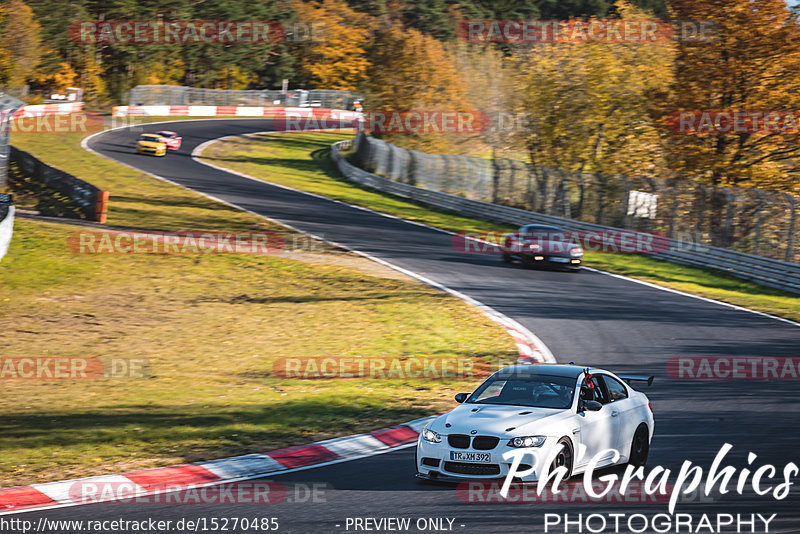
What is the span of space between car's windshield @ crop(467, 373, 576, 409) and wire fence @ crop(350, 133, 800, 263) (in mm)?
20828

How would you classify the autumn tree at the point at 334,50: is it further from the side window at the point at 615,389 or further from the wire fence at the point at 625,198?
the side window at the point at 615,389

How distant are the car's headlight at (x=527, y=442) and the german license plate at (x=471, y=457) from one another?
0.27 m

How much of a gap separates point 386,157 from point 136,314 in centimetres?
3001

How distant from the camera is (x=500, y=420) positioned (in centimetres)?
907

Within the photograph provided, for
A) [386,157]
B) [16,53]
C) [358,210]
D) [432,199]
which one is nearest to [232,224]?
[358,210]

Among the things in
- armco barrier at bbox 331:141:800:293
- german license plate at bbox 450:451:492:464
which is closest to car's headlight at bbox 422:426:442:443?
german license plate at bbox 450:451:492:464

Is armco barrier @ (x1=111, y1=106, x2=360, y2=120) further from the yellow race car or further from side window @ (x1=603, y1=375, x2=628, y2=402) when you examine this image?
side window @ (x1=603, y1=375, x2=628, y2=402)

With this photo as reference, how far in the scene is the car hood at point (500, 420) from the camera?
348 inches

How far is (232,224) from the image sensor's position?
32344 mm

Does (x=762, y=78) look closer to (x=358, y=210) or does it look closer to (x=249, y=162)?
(x=358, y=210)

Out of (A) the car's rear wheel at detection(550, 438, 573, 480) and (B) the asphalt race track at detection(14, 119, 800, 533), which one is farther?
(A) the car's rear wheel at detection(550, 438, 573, 480)

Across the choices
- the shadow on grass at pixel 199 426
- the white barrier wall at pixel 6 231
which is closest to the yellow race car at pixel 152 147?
the white barrier wall at pixel 6 231

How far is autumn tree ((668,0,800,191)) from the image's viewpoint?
3584 centimetres

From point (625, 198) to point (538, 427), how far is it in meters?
27.3
